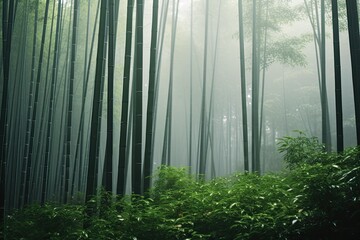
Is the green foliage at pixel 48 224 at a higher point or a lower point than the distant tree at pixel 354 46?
lower

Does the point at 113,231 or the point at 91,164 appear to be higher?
the point at 91,164

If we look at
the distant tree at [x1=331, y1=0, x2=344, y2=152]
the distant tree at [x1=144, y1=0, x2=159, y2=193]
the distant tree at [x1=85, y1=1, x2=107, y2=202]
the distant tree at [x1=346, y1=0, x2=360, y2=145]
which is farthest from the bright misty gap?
the distant tree at [x1=346, y1=0, x2=360, y2=145]

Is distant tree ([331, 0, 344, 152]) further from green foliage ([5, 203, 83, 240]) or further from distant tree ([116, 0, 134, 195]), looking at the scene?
green foliage ([5, 203, 83, 240])

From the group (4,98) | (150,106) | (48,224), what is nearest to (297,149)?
(150,106)

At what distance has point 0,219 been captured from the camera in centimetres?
394

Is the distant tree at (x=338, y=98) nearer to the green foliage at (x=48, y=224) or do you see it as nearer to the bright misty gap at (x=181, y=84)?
the bright misty gap at (x=181, y=84)

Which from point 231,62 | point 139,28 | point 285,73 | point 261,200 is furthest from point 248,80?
point 261,200

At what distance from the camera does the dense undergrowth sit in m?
2.29

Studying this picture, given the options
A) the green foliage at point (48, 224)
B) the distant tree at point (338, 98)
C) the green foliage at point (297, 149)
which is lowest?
the green foliage at point (48, 224)

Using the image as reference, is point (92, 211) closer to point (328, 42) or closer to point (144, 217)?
point (144, 217)

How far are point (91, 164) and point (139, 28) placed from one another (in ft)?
4.53

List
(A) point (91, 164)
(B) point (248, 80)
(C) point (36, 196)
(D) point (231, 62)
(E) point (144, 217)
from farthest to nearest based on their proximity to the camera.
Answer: (B) point (248, 80) → (D) point (231, 62) → (C) point (36, 196) → (A) point (91, 164) → (E) point (144, 217)

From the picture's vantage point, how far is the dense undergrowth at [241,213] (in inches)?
90.4

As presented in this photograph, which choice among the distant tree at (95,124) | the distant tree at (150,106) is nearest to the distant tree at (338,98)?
the distant tree at (150,106)
